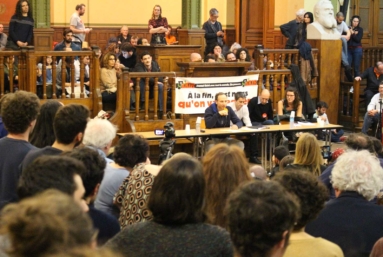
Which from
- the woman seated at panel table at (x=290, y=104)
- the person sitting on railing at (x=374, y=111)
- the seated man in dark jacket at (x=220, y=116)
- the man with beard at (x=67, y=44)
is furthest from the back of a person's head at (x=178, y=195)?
the person sitting on railing at (x=374, y=111)

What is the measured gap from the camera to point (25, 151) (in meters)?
3.87

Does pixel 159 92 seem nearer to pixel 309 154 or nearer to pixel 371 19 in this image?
pixel 309 154

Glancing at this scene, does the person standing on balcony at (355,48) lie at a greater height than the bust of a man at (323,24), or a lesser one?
lesser

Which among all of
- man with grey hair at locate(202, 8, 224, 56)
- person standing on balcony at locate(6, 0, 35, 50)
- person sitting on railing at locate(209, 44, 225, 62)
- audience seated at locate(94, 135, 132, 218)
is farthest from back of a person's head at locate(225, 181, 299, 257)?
man with grey hair at locate(202, 8, 224, 56)

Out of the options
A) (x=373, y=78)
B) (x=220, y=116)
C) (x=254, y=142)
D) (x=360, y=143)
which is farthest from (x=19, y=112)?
(x=373, y=78)

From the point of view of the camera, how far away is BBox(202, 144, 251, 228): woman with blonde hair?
3.45 metres

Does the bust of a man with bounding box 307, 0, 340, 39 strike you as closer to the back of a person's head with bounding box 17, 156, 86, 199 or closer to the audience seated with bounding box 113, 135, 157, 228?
the audience seated with bounding box 113, 135, 157, 228

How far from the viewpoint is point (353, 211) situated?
11.4 feet

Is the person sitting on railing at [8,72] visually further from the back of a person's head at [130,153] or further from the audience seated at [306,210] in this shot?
the audience seated at [306,210]

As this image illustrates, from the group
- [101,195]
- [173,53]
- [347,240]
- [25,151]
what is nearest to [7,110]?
[25,151]

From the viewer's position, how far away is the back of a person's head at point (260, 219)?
2.29 metres

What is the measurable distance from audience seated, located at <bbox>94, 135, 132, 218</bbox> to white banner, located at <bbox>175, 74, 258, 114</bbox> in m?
6.19

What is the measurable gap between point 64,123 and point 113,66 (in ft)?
22.3

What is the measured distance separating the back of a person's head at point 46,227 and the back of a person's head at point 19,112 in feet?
8.11
